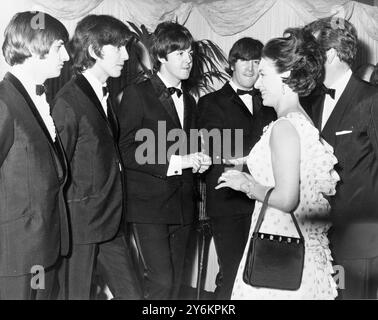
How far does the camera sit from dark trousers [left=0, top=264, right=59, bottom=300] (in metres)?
3.08

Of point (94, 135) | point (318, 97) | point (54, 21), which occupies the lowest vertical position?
point (94, 135)

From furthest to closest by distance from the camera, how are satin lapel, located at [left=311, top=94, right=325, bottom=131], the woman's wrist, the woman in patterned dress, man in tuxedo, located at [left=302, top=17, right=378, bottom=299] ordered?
1. satin lapel, located at [left=311, top=94, right=325, bottom=131]
2. man in tuxedo, located at [left=302, top=17, right=378, bottom=299]
3. the woman's wrist
4. the woman in patterned dress

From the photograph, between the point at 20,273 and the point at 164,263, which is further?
the point at 164,263

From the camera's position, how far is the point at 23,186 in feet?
10.1

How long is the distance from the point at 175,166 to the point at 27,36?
3.75ft

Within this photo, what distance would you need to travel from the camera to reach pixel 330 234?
3.87 metres

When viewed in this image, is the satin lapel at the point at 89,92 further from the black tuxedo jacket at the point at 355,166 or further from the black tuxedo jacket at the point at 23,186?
the black tuxedo jacket at the point at 355,166

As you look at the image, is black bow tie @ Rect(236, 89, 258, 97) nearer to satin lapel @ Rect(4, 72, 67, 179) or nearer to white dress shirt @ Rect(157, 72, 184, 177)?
white dress shirt @ Rect(157, 72, 184, 177)

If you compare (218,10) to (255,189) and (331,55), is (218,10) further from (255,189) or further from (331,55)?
(255,189)

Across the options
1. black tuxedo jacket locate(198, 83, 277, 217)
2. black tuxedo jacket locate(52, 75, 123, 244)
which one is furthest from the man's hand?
black tuxedo jacket locate(52, 75, 123, 244)

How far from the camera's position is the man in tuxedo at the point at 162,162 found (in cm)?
361
